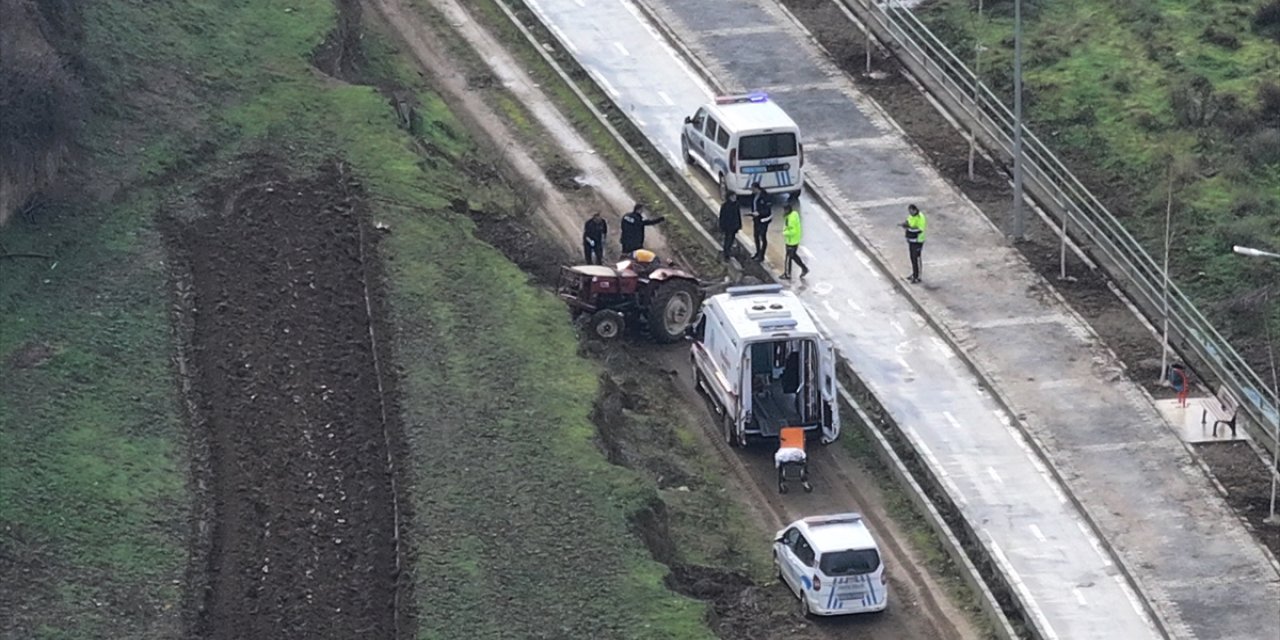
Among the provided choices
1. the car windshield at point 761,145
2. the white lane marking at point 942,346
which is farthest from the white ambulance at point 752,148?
the white lane marking at point 942,346

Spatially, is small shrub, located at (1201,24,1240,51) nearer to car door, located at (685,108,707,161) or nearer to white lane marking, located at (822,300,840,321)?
car door, located at (685,108,707,161)

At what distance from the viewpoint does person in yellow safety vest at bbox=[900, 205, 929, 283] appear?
4797cm

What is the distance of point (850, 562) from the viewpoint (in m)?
37.5

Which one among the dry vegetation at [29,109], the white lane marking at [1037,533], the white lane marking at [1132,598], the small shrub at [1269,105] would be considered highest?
the dry vegetation at [29,109]

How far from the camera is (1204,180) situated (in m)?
53.6

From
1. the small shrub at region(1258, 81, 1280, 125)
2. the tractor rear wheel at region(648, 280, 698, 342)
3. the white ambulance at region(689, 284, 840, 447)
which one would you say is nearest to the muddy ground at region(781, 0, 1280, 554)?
the small shrub at region(1258, 81, 1280, 125)

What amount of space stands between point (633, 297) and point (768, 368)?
4.47m

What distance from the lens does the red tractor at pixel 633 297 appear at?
46.1 metres

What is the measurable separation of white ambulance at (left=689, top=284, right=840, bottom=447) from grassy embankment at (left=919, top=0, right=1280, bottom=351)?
9926 millimetres

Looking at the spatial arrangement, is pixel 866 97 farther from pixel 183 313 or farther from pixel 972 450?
pixel 183 313

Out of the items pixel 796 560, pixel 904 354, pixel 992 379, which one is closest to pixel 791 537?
pixel 796 560

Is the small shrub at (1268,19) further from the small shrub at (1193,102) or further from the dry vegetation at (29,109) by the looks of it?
the dry vegetation at (29,109)

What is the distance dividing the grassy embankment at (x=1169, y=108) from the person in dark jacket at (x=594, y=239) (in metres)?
11.3

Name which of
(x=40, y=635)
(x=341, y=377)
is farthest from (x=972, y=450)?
(x=40, y=635)
